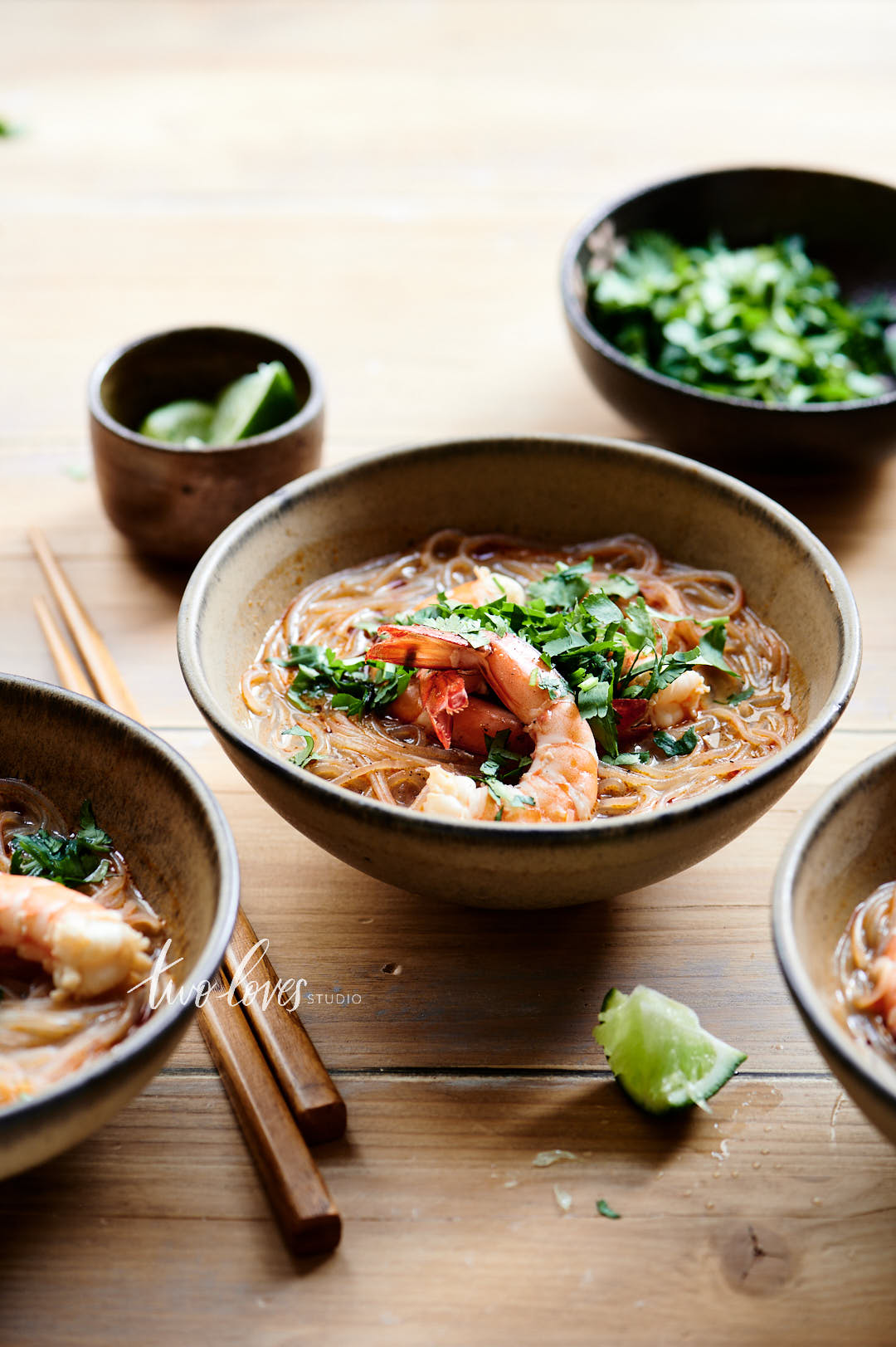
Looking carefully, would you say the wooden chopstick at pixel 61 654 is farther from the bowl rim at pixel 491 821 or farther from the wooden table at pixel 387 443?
the bowl rim at pixel 491 821

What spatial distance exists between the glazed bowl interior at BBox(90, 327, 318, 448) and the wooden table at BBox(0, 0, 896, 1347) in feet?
0.99

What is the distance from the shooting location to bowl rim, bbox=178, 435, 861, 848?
187 cm

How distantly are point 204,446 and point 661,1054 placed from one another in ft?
6.33

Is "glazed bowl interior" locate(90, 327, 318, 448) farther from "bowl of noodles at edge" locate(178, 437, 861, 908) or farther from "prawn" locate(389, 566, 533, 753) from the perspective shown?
"prawn" locate(389, 566, 533, 753)

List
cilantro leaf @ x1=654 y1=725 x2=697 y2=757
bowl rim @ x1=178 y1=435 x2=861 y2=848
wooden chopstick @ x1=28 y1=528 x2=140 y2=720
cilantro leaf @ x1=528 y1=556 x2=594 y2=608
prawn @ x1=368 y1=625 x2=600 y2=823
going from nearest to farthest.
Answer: bowl rim @ x1=178 y1=435 x2=861 y2=848
prawn @ x1=368 y1=625 x2=600 y2=823
cilantro leaf @ x1=654 y1=725 x2=697 y2=757
cilantro leaf @ x1=528 y1=556 x2=594 y2=608
wooden chopstick @ x1=28 y1=528 x2=140 y2=720

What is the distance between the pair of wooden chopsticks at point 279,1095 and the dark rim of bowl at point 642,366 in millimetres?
1741

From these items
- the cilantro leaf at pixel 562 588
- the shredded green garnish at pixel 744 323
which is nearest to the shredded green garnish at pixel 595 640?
the cilantro leaf at pixel 562 588

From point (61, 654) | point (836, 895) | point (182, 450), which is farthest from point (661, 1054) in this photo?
point (182, 450)

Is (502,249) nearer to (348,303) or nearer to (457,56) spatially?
(348,303)

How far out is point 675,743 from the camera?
7.88ft

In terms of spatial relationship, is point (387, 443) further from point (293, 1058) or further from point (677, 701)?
point (293, 1058)

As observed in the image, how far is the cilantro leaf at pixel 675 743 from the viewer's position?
7.84 ft

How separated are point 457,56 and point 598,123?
94 cm

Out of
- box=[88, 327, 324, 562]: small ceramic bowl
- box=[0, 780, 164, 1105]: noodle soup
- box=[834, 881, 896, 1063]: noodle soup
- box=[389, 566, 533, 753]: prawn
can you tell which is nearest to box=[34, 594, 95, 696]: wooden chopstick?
box=[88, 327, 324, 562]: small ceramic bowl
